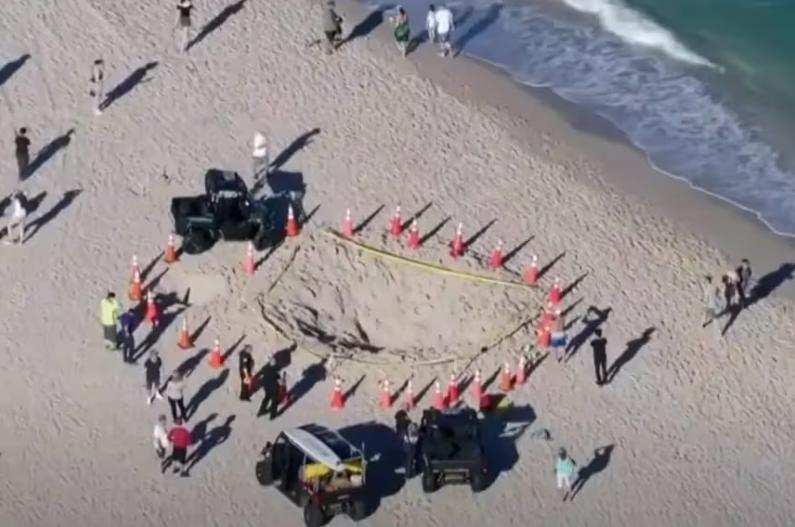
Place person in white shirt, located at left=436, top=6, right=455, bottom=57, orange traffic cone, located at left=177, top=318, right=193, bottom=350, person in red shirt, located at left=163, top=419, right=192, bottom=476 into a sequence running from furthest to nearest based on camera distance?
person in white shirt, located at left=436, top=6, right=455, bottom=57 → orange traffic cone, located at left=177, top=318, right=193, bottom=350 → person in red shirt, located at left=163, top=419, right=192, bottom=476

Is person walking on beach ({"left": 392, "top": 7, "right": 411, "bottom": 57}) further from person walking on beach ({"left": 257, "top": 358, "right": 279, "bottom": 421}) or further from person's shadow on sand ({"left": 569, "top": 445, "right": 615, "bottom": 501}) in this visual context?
person's shadow on sand ({"left": 569, "top": 445, "right": 615, "bottom": 501})

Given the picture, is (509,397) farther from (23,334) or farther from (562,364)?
(23,334)

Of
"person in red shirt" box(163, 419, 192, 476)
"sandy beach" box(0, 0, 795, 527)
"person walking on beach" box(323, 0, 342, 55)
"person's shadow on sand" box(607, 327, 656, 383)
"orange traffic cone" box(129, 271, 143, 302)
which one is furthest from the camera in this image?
"person walking on beach" box(323, 0, 342, 55)

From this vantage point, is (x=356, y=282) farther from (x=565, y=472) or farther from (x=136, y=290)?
(x=565, y=472)

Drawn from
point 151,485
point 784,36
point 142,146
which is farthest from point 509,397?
point 784,36

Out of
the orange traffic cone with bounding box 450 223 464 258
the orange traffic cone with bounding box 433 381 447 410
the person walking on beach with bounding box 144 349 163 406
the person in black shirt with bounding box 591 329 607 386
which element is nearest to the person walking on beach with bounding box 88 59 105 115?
the orange traffic cone with bounding box 450 223 464 258

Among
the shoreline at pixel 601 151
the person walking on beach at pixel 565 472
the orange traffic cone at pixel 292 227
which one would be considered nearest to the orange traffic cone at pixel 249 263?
the orange traffic cone at pixel 292 227
